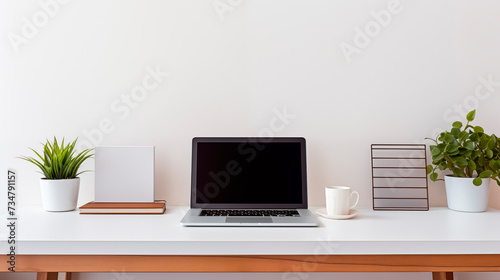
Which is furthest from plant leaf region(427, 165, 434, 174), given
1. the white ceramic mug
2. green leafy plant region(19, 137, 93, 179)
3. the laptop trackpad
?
green leafy plant region(19, 137, 93, 179)

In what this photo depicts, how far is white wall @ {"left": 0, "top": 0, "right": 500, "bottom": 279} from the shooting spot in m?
1.34

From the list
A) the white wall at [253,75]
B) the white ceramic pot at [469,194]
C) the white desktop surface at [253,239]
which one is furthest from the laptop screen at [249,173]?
the white ceramic pot at [469,194]

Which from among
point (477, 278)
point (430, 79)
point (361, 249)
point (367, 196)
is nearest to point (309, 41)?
point (430, 79)

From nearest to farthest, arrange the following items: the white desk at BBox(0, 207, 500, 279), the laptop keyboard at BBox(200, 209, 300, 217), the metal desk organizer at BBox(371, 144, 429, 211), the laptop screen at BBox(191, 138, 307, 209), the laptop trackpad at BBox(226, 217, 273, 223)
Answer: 1. the white desk at BBox(0, 207, 500, 279)
2. the laptop trackpad at BBox(226, 217, 273, 223)
3. the laptop keyboard at BBox(200, 209, 300, 217)
4. the laptop screen at BBox(191, 138, 307, 209)
5. the metal desk organizer at BBox(371, 144, 429, 211)

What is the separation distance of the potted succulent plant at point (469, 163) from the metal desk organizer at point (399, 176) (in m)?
0.10

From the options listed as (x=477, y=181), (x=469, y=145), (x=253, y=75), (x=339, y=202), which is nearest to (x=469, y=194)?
(x=477, y=181)

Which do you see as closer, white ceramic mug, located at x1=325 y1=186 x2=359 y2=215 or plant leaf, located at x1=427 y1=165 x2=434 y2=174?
white ceramic mug, located at x1=325 y1=186 x2=359 y2=215

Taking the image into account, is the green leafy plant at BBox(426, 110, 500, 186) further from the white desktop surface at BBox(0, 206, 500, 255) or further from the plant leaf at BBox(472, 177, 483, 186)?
the white desktop surface at BBox(0, 206, 500, 255)

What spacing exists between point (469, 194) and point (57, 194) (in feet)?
4.81

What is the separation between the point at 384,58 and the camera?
53.3 inches

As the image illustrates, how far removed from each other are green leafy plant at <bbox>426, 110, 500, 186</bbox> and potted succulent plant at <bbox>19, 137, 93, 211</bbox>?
1324 millimetres

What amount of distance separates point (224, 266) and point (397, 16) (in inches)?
→ 46.3

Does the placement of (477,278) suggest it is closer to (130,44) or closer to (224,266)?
(224,266)

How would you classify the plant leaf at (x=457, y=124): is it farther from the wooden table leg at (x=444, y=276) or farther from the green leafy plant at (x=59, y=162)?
the green leafy plant at (x=59, y=162)
